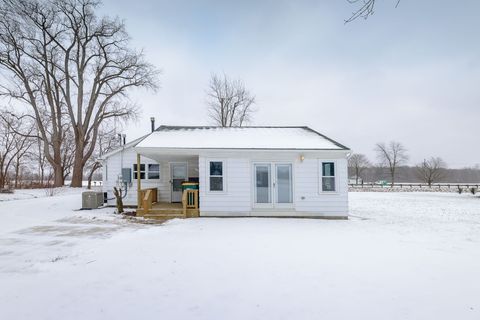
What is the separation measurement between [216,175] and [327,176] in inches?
175

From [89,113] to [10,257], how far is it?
20.3 m

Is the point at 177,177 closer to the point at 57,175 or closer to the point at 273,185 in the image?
the point at 273,185

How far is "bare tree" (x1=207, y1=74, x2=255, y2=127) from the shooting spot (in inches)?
1094

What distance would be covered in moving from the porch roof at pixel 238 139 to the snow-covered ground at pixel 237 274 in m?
3.49

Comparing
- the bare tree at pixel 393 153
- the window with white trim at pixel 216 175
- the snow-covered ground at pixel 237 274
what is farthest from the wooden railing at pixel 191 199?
the bare tree at pixel 393 153

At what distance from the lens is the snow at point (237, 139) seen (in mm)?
9062

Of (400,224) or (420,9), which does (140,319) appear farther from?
(400,224)

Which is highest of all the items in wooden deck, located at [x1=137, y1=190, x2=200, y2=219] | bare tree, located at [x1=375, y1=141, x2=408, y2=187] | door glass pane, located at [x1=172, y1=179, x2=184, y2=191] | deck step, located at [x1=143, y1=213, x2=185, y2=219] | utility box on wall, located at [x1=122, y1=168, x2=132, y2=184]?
bare tree, located at [x1=375, y1=141, x2=408, y2=187]

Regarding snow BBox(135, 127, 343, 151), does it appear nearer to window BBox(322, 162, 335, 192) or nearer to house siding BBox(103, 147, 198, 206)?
window BBox(322, 162, 335, 192)

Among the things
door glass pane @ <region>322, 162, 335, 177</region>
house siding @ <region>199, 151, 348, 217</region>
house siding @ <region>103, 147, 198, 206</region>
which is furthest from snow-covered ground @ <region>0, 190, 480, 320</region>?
house siding @ <region>103, 147, 198, 206</region>

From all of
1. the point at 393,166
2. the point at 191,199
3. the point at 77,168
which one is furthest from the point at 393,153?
the point at 77,168

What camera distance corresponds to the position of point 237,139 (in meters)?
10.0

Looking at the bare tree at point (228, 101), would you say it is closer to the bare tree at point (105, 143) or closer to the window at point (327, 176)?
the bare tree at point (105, 143)

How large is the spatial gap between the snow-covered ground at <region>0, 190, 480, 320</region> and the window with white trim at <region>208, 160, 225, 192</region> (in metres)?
2.52
